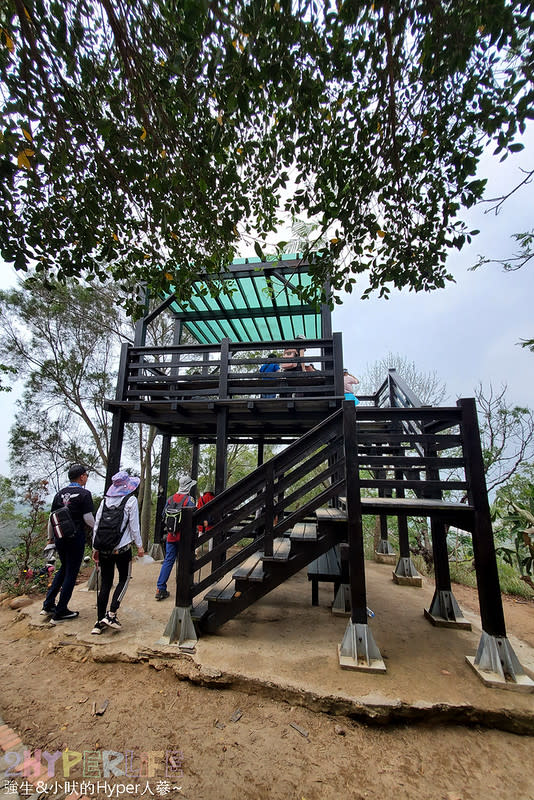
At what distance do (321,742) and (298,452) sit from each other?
7.35 feet

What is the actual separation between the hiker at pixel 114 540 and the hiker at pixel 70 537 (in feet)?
1.33

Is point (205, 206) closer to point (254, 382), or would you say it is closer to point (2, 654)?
point (254, 382)

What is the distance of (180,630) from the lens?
3396mm

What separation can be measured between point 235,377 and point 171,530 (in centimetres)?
263

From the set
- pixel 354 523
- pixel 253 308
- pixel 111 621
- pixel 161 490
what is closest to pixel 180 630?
pixel 111 621

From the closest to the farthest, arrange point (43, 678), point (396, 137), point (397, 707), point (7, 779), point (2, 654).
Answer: point (7, 779) → point (397, 707) → point (396, 137) → point (43, 678) → point (2, 654)

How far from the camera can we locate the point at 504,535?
6977 millimetres

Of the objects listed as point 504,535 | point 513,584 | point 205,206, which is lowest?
point 513,584

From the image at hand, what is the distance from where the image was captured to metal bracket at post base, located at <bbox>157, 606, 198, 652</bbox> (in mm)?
3370

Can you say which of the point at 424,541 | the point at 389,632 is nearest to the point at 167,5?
the point at 389,632

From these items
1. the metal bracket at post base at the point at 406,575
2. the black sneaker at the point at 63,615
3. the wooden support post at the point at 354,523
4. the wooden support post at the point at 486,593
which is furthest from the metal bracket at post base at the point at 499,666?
the black sneaker at the point at 63,615

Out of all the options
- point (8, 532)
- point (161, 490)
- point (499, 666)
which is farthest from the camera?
point (8, 532)

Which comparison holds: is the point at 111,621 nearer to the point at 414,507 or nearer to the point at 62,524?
the point at 62,524

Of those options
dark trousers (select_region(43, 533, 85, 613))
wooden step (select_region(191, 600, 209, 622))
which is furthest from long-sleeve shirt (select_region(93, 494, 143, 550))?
wooden step (select_region(191, 600, 209, 622))
